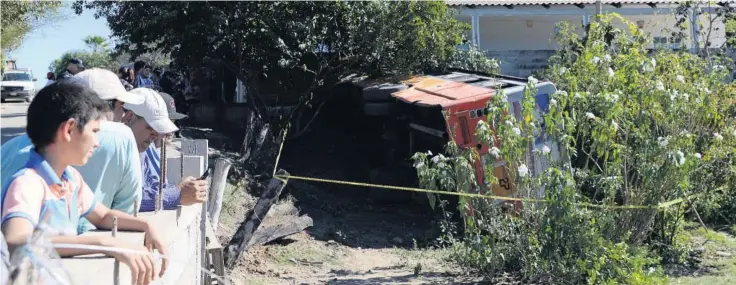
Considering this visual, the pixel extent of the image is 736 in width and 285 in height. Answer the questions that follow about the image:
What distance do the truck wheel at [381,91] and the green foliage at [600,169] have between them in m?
3.91

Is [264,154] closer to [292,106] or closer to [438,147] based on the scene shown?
[292,106]

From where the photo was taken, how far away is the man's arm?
3465 mm

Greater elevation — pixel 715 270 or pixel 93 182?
pixel 93 182

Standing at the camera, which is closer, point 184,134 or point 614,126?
point 614,126

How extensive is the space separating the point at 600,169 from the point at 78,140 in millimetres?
6256

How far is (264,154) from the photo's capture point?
1248 centimetres

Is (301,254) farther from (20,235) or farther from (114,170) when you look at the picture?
A: (20,235)

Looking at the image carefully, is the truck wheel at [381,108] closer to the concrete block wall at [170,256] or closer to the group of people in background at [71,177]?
the concrete block wall at [170,256]

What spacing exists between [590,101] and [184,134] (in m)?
7.05

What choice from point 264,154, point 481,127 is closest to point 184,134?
point 264,154

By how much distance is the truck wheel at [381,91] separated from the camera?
12113mm

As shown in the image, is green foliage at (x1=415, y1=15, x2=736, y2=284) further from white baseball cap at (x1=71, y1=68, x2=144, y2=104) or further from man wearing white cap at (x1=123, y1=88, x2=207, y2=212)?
white baseball cap at (x1=71, y1=68, x2=144, y2=104)

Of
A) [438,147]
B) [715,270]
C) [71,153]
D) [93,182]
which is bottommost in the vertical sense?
[715,270]

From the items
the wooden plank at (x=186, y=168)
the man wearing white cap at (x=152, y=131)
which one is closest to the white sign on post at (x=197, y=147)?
the wooden plank at (x=186, y=168)
